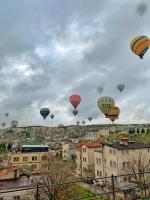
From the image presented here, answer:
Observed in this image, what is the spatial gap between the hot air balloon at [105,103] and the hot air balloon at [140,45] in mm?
14765

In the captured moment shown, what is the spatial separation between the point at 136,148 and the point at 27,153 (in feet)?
92.9

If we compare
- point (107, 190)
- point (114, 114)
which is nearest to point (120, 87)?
point (114, 114)

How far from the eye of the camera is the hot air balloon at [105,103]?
4938 centimetres

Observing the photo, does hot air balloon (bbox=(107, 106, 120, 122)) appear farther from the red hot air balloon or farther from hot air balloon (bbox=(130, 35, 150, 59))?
hot air balloon (bbox=(130, 35, 150, 59))

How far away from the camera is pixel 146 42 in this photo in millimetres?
35219

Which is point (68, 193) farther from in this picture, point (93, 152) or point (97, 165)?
point (93, 152)

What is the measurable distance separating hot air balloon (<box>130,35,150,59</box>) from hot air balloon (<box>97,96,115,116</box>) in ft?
48.4

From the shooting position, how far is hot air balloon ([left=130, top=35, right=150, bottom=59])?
3522cm

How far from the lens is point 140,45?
35406mm

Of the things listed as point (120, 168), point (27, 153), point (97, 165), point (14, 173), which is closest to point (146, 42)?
point (120, 168)

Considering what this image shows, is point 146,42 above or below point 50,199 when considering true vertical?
above

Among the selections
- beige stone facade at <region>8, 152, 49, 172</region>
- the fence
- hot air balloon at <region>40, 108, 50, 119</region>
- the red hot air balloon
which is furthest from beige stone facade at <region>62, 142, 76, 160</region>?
the fence

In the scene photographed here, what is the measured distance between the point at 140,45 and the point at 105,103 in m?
16.2

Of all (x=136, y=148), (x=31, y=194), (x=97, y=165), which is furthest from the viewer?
(x=97, y=165)
